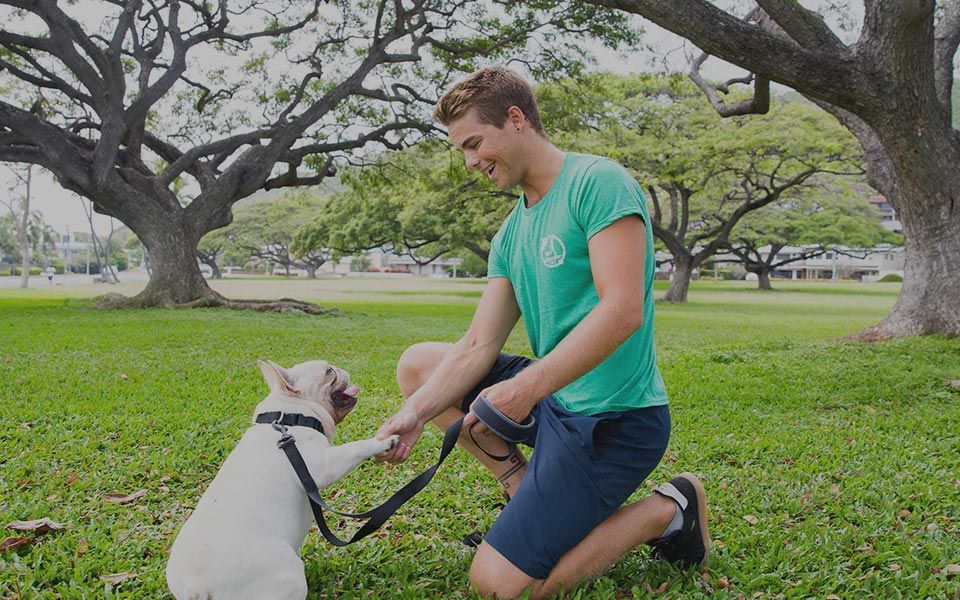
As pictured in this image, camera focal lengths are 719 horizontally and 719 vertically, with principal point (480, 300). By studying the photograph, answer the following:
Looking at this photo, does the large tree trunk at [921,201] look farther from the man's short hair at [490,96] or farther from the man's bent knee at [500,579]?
the man's bent knee at [500,579]

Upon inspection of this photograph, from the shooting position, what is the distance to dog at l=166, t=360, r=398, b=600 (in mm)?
2088

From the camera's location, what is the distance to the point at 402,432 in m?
2.65

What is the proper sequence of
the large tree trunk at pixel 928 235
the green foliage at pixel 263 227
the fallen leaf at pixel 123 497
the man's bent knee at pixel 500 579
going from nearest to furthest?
1. the man's bent knee at pixel 500 579
2. the fallen leaf at pixel 123 497
3. the large tree trunk at pixel 928 235
4. the green foliage at pixel 263 227

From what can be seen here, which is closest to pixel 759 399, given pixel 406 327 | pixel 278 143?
pixel 406 327

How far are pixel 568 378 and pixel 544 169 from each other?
810mm

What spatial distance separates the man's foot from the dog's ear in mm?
1413

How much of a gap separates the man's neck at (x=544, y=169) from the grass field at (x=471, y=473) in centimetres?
147

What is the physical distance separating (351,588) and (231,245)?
239 feet

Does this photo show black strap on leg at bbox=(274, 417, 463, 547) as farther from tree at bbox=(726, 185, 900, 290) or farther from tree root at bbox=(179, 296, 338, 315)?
tree at bbox=(726, 185, 900, 290)

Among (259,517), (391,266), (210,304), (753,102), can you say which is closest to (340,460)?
(259,517)

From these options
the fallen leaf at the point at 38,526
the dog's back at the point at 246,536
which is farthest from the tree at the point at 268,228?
the dog's back at the point at 246,536

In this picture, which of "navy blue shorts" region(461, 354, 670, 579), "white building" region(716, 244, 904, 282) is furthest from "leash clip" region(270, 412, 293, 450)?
"white building" region(716, 244, 904, 282)

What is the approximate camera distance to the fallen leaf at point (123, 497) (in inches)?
137

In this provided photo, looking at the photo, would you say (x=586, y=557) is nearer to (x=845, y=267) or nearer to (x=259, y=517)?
(x=259, y=517)
